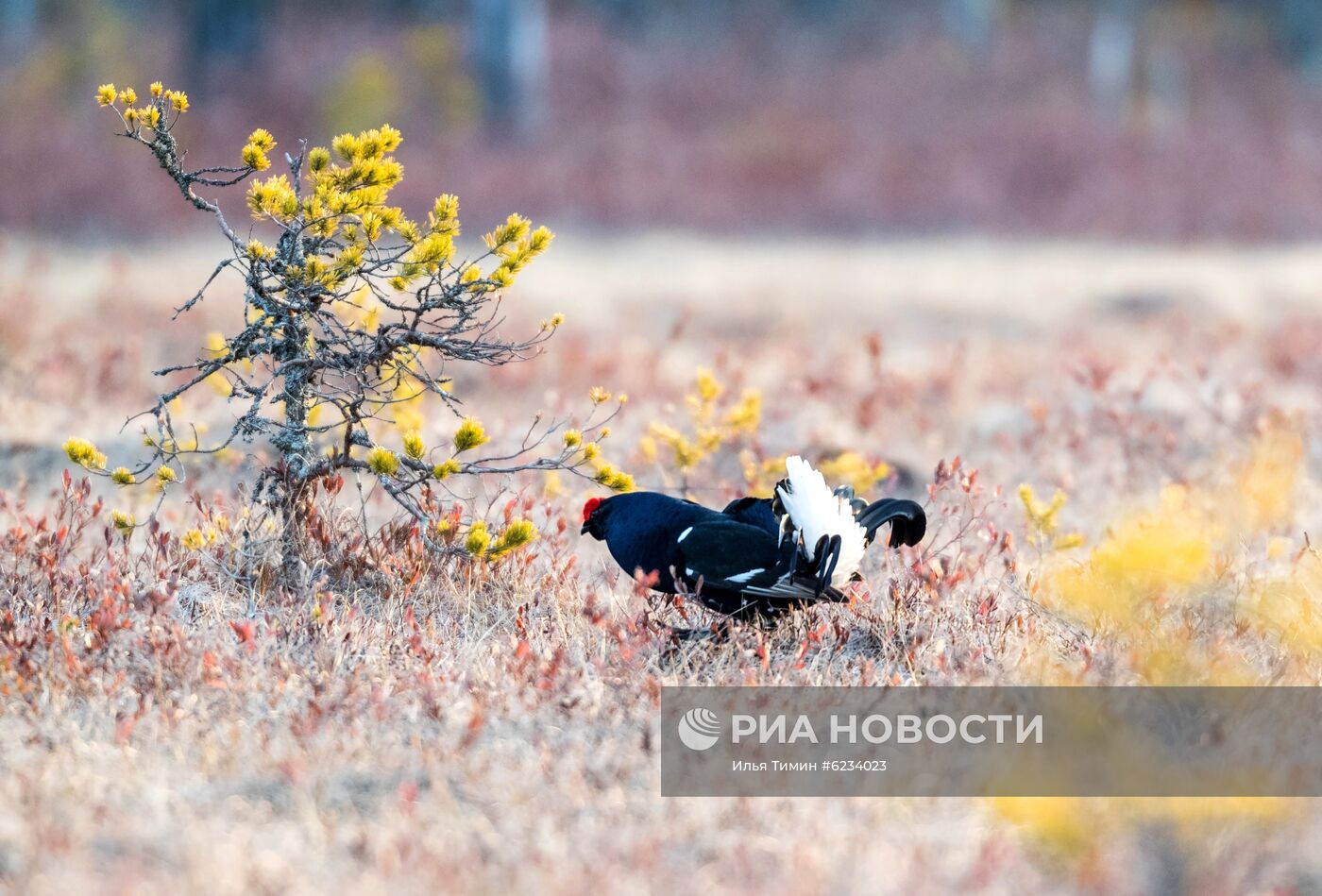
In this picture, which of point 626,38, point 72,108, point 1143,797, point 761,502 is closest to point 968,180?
point 626,38

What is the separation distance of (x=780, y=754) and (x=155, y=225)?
1306cm

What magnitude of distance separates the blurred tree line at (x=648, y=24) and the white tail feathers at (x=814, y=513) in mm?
16215

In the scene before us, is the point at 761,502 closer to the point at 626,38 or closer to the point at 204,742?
the point at 204,742

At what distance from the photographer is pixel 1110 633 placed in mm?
4004

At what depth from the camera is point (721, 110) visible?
21.0 meters

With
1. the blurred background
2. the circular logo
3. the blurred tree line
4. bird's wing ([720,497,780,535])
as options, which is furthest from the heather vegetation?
the blurred tree line

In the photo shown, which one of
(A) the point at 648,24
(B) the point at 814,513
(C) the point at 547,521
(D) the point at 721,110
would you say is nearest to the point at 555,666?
(B) the point at 814,513

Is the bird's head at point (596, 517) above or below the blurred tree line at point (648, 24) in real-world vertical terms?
below

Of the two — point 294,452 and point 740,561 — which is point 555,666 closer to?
point 740,561

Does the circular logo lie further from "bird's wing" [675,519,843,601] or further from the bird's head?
the bird's head

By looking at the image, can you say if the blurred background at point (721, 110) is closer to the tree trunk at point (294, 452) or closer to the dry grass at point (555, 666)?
the dry grass at point (555, 666)

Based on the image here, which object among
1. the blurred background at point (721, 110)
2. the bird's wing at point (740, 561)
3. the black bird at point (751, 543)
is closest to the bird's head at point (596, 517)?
the black bird at point (751, 543)

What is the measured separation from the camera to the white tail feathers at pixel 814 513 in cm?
382

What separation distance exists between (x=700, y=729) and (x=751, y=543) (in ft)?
2.18
